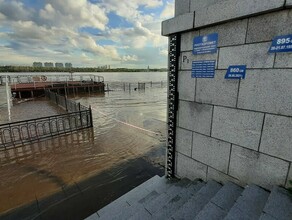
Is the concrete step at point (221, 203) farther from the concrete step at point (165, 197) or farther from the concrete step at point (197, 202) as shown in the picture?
the concrete step at point (165, 197)

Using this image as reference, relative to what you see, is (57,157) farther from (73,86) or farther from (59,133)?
(73,86)

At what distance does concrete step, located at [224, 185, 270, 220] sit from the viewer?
2.44m

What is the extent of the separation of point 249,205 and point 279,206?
374 mm

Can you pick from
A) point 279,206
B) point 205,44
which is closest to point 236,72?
point 205,44

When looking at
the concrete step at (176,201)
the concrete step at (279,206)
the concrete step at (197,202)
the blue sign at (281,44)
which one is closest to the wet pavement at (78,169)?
the concrete step at (176,201)

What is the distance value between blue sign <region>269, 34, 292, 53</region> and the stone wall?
6 centimetres

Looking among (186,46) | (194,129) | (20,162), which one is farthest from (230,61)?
(20,162)

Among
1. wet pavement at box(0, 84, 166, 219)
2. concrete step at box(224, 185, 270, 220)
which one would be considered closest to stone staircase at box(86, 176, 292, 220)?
concrete step at box(224, 185, 270, 220)

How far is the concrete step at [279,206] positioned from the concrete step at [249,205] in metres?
0.17

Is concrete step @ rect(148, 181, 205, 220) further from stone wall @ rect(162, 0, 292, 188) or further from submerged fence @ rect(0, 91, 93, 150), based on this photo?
submerged fence @ rect(0, 91, 93, 150)

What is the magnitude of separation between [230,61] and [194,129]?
5.03 feet

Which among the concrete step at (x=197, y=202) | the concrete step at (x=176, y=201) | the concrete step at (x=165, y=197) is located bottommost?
the concrete step at (x=165, y=197)

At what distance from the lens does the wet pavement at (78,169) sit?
468 cm

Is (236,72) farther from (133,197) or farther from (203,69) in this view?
(133,197)
